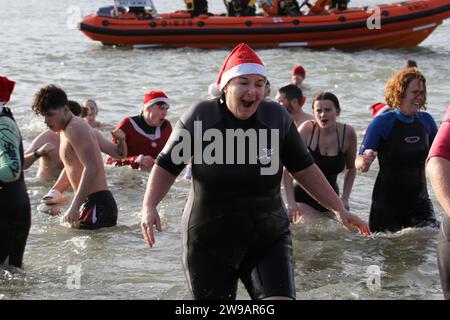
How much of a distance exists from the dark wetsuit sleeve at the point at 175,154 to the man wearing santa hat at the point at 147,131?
526 centimetres

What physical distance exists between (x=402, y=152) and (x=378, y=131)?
0.29m

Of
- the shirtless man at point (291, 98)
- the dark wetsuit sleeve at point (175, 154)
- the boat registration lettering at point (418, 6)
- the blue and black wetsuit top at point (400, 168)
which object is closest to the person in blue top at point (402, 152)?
the blue and black wetsuit top at point (400, 168)

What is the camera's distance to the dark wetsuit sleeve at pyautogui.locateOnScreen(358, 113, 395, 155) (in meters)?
6.82

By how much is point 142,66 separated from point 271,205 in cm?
1750

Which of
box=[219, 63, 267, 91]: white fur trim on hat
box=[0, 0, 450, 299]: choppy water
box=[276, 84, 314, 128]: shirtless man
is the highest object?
box=[219, 63, 267, 91]: white fur trim on hat

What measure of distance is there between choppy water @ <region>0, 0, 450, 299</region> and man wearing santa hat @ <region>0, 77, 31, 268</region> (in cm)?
28

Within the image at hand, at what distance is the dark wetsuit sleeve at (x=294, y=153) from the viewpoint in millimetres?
4543

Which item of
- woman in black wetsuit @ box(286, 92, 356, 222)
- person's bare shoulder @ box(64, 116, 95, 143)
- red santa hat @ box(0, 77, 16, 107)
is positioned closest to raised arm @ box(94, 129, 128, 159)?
person's bare shoulder @ box(64, 116, 95, 143)

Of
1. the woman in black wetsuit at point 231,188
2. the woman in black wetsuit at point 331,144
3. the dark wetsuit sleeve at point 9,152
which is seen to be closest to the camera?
the woman in black wetsuit at point 231,188

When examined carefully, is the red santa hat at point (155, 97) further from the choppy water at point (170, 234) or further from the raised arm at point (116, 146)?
the raised arm at point (116, 146)

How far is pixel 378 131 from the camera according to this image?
682cm

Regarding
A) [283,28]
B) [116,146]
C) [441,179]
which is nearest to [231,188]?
[441,179]

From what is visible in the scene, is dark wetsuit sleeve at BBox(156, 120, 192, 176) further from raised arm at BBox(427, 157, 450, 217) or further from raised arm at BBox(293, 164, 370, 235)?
raised arm at BBox(427, 157, 450, 217)
